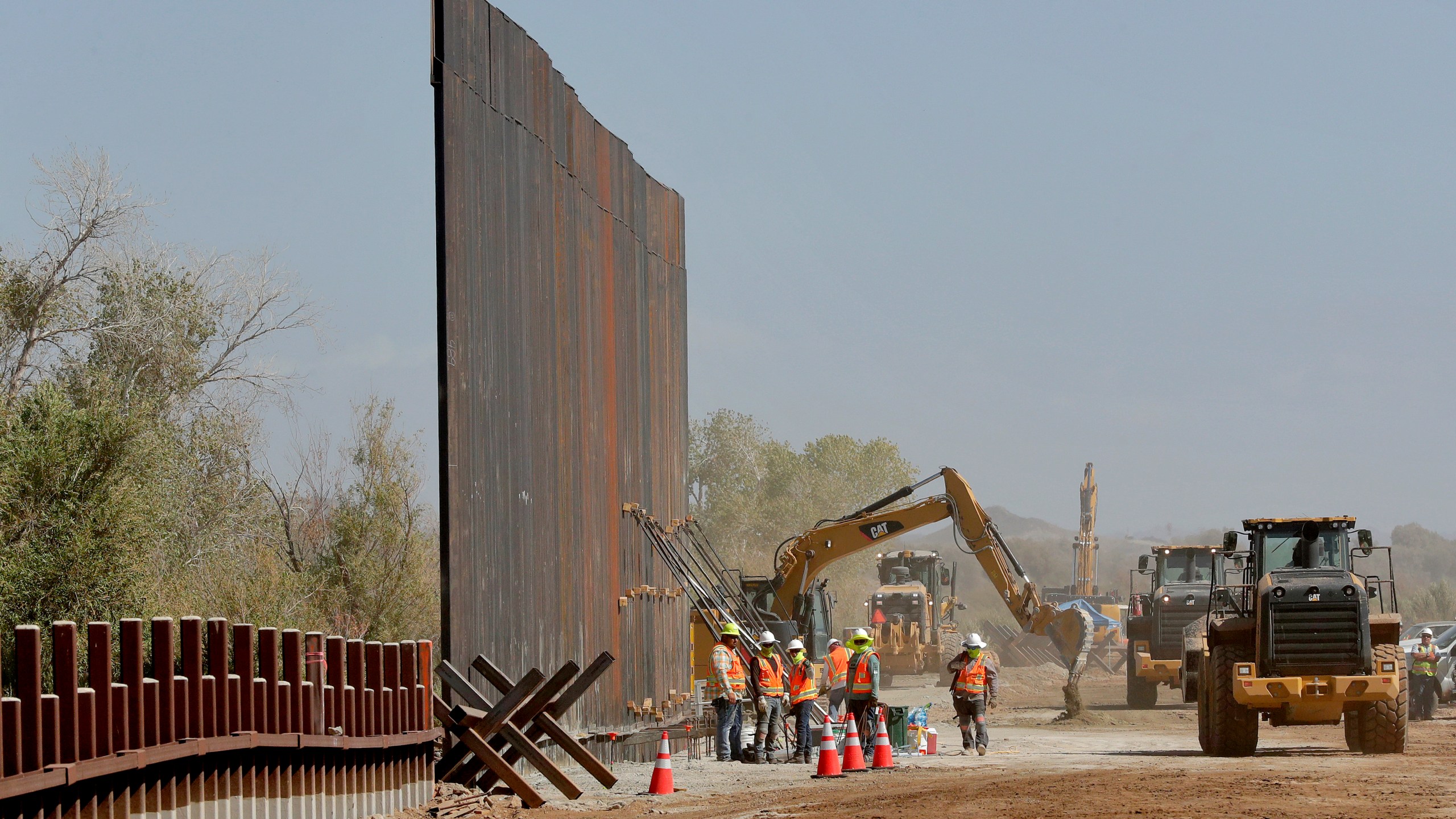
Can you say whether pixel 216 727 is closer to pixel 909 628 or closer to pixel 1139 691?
pixel 1139 691

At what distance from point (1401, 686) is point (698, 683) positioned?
33.8 feet

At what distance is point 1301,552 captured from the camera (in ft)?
69.9

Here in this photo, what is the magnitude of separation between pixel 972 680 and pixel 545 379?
23.1ft

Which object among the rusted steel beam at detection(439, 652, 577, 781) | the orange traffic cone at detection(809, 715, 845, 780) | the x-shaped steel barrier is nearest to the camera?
the x-shaped steel barrier

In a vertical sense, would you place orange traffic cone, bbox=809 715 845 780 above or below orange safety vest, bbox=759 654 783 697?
below

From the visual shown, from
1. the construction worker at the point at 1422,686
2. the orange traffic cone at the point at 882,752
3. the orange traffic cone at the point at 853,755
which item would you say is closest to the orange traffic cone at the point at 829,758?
the orange traffic cone at the point at 853,755

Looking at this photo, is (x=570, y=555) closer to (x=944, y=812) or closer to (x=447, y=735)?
(x=447, y=735)

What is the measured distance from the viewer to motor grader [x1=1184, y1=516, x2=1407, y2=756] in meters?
19.5

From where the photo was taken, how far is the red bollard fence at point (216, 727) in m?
8.59

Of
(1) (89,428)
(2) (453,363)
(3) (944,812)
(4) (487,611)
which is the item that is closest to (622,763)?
(4) (487,611)

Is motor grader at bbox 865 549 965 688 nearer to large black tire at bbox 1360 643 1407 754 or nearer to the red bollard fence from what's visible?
large black tire at bbox 1360 643 1407 754

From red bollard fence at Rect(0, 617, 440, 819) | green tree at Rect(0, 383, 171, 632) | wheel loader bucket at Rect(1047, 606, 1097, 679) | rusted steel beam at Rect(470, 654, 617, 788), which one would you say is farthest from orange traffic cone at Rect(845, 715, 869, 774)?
wheel loader bucket at Rect(1047, 606, 1097, 679)

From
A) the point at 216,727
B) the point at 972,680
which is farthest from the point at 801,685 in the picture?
the point at 216,727

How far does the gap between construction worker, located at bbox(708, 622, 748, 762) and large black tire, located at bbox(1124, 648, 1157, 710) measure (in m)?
13.6
